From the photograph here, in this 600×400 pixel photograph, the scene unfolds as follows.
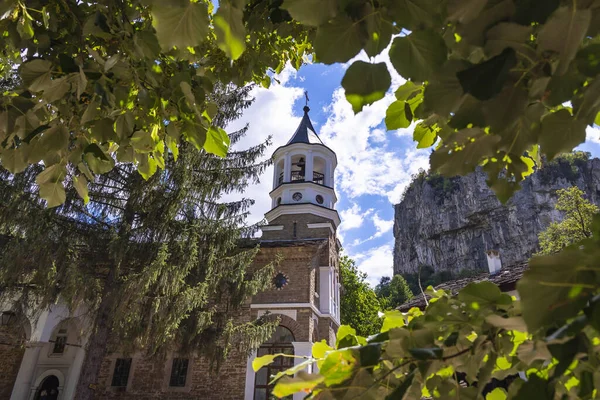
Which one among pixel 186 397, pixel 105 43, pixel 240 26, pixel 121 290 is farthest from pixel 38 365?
pixel 240 26

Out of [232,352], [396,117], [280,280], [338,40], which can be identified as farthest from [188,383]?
[338,40]

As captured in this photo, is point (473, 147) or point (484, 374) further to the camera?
point (473, 147)

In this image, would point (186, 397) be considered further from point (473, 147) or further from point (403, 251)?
point (403, 251)

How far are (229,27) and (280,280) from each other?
1404 cm

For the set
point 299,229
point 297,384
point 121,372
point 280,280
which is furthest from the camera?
point 299,229

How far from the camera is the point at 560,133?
80cm

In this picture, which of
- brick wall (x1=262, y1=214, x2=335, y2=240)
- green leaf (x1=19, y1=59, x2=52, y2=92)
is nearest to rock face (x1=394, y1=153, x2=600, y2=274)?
brick wall (x1=262, y1=214, x2=335, y2=240)

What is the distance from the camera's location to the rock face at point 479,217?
5731 cm

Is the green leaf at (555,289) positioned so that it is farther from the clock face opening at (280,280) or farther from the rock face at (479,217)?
the rock face at (479,217)

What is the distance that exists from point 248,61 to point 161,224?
Answer: 780 centimetres

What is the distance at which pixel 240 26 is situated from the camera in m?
1.00

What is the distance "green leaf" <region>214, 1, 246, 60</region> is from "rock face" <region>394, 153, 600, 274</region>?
5732 cm

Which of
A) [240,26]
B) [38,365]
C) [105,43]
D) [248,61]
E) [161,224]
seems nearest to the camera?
[240,26]

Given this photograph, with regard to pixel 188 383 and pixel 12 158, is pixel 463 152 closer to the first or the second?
pixel 12 158
